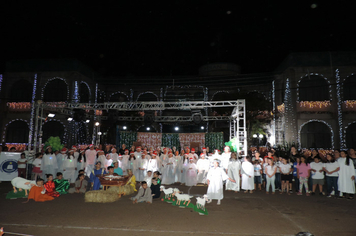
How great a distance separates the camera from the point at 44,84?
21516 millimetres

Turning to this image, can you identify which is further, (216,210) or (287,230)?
(216,210)

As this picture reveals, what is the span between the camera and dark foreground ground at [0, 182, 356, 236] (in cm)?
504

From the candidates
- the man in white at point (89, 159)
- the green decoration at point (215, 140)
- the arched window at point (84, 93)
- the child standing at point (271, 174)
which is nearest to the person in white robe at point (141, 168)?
the man in white at point (89, 159)

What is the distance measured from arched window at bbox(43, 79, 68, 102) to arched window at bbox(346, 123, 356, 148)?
23.1 meters

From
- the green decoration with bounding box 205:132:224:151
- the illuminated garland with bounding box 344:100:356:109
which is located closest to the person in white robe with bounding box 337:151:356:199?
the illuminated garland with bounding box 344:100:356:109

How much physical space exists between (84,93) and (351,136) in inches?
897

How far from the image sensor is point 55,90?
21.6 m

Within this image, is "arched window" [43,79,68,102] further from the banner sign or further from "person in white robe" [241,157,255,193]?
"person in white robe" [241,157,255,193]

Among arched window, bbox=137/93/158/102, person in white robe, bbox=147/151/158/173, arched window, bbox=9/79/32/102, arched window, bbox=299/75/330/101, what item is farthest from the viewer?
arched window, bbox=137/93/158/102

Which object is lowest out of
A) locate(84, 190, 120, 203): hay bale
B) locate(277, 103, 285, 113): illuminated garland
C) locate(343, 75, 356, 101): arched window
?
locate(84, 190, 120, 203): hay bale

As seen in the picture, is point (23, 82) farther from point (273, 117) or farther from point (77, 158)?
point (273, 117)

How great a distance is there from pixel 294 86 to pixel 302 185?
1212 cm

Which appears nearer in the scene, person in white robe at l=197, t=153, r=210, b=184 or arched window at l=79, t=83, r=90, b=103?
person in white robe at l=197, t=153, r=210, b=184

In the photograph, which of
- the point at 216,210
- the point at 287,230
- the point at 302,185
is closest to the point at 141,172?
the point at 216,210
